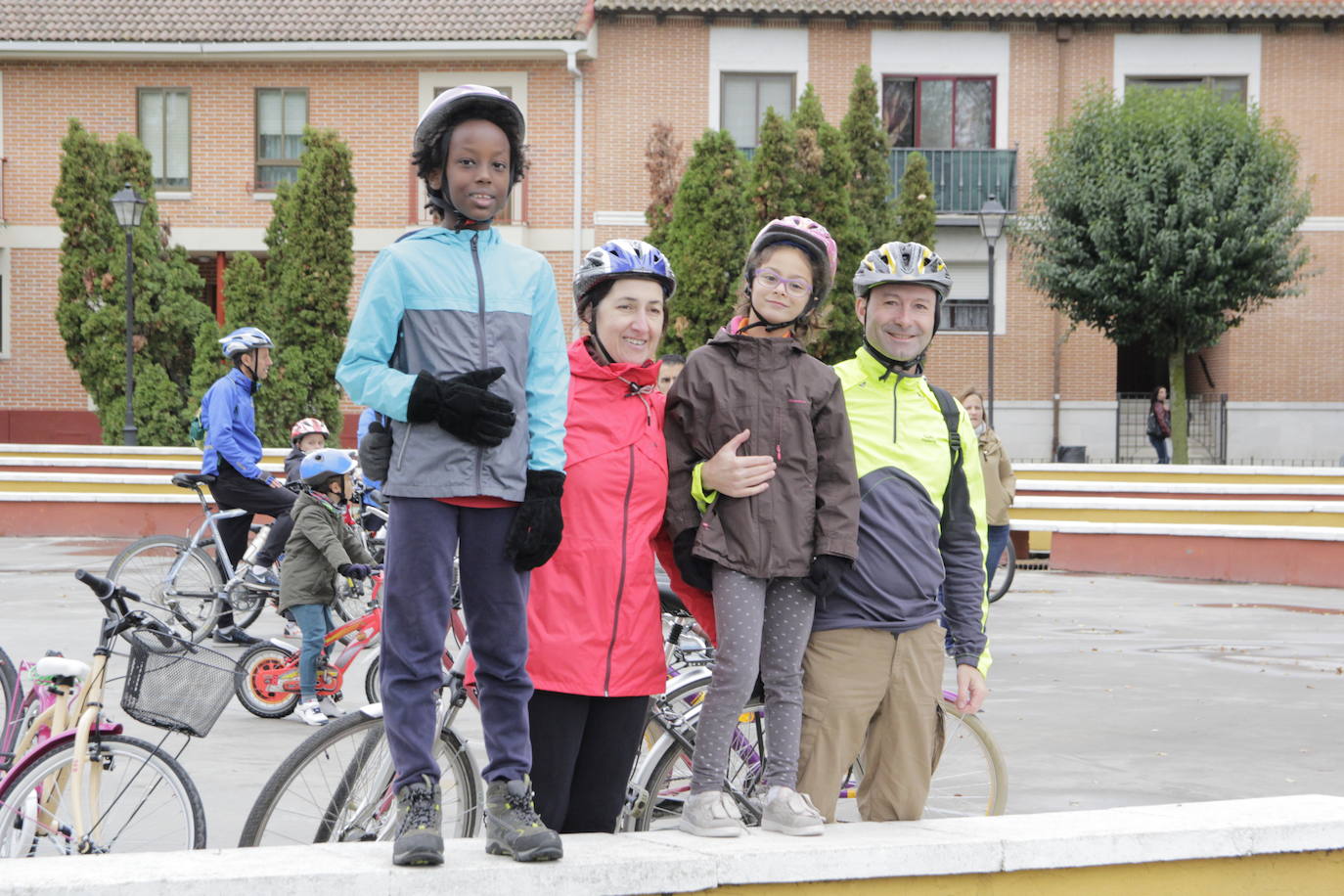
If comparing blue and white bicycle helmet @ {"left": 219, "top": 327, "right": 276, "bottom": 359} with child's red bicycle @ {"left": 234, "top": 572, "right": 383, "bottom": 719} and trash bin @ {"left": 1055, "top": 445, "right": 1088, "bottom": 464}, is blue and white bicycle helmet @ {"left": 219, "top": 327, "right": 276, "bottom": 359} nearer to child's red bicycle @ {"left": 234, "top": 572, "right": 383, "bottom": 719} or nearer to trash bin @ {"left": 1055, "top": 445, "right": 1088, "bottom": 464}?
child's red bicycle @ {"left": 234, "top": 572, "right": 383, "bottom": 719}

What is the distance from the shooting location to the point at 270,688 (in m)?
8.29

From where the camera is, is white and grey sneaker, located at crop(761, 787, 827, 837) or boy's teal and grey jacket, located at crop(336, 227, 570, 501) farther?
white and grey sneaker, located at crop(761, 787, 827, 837)

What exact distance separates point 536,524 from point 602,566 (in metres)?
0.35

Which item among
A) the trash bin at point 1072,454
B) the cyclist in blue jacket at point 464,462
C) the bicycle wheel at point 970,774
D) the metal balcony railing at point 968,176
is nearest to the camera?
the cyclist in blue jacket at point 464,462

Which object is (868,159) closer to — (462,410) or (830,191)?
(830,191)

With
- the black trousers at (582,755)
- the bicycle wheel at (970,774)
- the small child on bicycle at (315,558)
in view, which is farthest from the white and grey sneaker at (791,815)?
the small child on bicycle at (315,558)

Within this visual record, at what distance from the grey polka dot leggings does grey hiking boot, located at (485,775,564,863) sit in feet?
1.76

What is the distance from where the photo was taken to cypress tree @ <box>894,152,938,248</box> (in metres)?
24.5

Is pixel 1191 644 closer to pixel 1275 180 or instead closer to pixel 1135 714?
pixel 1135 714

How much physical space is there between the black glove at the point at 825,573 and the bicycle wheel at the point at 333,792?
1134 mm

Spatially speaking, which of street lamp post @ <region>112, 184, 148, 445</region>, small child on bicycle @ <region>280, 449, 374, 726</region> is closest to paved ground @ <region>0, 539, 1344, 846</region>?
small child on bicycle @ <region>280, 449, 374, 726</region>

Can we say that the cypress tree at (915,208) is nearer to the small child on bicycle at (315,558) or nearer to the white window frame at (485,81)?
the white window frame at (485,81)

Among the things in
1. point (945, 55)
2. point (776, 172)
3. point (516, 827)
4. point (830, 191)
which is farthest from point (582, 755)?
point (945, 55)

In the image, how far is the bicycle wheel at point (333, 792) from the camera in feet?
13.2
